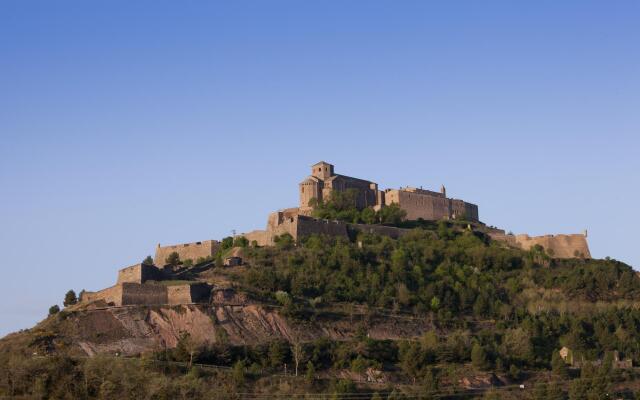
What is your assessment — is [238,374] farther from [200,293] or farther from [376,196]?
[376,196]

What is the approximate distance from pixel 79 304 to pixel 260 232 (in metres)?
16.7

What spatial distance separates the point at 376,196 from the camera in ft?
279

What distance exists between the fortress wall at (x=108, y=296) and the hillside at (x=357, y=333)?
677 millimetres

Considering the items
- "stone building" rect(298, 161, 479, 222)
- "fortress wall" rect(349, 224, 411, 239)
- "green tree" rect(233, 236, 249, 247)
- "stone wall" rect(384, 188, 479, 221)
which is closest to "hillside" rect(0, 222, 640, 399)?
"fortress wall" rect(349, 224, 411, 239)

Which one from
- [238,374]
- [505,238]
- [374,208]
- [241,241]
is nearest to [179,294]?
[238,374]

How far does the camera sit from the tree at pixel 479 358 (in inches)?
2279

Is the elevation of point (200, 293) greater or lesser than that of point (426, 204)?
lesser

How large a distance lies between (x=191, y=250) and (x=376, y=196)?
55.7 feet

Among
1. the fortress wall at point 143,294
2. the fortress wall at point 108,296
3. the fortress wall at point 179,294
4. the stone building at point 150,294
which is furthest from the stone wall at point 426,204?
the fortress wall at point 108,296

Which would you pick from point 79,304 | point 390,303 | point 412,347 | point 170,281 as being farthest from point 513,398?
point 79,304

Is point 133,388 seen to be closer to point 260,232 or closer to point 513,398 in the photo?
point 513,398

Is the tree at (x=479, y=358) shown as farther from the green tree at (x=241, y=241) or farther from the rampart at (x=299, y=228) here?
the green tree at (x=241, y=241)

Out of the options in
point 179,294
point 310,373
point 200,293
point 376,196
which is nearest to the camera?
point 310,373

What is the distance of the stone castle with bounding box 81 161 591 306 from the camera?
58906 mm
